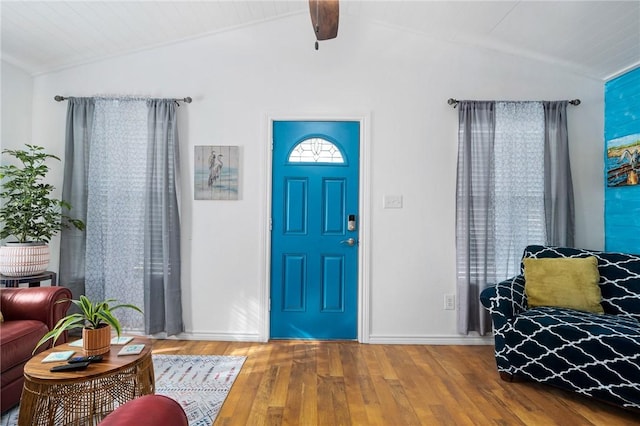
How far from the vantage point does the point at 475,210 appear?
10.2ft

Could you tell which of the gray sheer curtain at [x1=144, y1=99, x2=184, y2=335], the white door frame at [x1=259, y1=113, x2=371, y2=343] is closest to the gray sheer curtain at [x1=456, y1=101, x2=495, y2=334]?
the white door frame at [x1=259, y1=113, x2=371, y2=343]

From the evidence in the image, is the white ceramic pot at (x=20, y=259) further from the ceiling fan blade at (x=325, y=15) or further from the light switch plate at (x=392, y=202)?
the light switch plate at (x=392, y=202)

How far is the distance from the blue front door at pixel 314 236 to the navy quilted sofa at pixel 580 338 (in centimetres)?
124

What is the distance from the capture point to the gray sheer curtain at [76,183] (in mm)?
3131

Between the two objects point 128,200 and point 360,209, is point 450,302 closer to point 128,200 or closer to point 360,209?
point 360,209

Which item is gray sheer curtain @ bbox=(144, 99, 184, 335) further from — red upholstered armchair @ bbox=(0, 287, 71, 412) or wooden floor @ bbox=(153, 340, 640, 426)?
red upholstered armchair @ bbox=(0, 287, 71, 412)

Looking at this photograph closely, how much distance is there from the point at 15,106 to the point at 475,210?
423cm

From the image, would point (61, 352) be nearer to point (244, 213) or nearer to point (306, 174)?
point (244, 213)

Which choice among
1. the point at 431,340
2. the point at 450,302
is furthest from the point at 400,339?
the point at 450,302

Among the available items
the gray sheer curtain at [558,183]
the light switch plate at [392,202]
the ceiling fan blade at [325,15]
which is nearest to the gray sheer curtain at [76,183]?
the ceiling fan blade at [325,15]

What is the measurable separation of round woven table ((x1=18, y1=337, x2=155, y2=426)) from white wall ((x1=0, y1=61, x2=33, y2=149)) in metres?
2.39

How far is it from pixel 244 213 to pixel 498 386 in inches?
94.6

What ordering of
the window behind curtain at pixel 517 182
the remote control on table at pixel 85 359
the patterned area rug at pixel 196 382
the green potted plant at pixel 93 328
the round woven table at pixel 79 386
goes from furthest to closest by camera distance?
the window behind curtain at pixel 517 182, the patterned area rug at pixel 196 382, the green potted plant at pixel 93 328, the remote control on table at pixel 85 359, the round woven table at pixel 79 386

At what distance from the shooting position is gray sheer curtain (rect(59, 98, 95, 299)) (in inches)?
123
